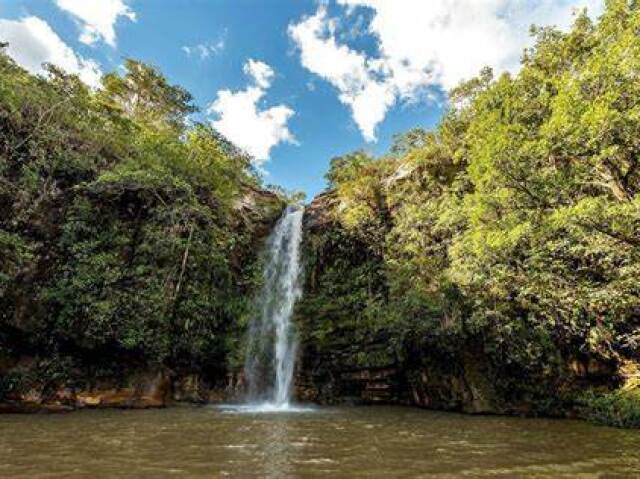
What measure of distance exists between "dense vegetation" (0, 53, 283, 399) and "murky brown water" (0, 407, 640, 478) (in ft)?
11.3

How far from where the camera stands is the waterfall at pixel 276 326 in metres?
16.9

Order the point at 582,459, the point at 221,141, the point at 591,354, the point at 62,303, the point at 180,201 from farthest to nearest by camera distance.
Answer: the point at 221,141 → the point at 180,201 → the point at 62,303 → the point at 591,354 → the point at 582,459

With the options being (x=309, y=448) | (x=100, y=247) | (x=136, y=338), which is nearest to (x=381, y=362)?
(x=136, y=338)

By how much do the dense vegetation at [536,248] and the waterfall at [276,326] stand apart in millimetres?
1112

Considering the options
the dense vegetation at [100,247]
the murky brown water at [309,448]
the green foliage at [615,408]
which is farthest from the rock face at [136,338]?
the green foliage at [615,408]

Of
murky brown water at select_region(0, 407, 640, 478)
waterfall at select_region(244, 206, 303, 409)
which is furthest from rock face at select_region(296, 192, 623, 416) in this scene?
murky brown water at select_region(0, 407, 640, 478)

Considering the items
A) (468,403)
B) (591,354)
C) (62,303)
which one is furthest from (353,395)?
(62,303)

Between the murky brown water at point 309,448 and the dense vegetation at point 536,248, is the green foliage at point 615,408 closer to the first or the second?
the dense vegetation at point 536,248

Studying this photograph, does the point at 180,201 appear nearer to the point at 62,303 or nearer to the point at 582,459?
the point at 62,303

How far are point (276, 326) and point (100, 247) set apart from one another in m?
7.14

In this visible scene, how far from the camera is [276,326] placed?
60.2 ft

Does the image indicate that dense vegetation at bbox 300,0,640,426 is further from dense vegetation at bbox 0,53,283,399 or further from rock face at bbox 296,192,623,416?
dense vegetation at bbox 0,53,283,399

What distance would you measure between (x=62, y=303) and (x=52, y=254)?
1697 mm

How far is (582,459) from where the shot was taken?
6.44 meters
